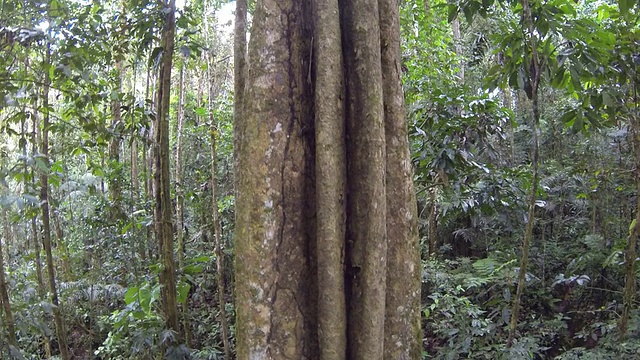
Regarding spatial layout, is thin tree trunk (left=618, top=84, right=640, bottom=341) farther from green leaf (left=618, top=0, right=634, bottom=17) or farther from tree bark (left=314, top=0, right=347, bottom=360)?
tree bark (left=314, top=0, right=347, bottom=360)

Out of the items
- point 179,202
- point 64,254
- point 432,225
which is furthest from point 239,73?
point 64,254

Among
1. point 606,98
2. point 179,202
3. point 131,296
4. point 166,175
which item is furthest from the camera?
point 179,202

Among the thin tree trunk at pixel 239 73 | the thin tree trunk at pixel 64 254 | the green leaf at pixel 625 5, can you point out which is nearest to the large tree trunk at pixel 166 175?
the thin tree trunk at pixel 239 73

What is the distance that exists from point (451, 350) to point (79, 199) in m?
5.03

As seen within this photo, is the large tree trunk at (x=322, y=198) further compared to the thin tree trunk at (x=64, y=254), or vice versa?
the thin tree trunk at (x=64, y=254)

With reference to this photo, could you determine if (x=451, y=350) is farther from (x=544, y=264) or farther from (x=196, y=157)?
(x=196, y=157)

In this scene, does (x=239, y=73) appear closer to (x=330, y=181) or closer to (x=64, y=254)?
(x=330, y=181)

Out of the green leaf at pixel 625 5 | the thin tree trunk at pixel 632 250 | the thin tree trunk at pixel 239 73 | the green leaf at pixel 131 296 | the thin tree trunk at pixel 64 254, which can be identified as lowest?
the thin tree trunk at pixel 64 254

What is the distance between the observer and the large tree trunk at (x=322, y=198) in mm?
1707

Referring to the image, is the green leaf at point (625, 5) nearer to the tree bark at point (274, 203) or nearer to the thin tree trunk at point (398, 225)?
the thin tree trunk at point (398, 225)

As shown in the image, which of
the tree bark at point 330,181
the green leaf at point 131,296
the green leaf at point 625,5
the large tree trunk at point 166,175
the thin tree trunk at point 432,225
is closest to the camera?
the tree bark at point 330,181

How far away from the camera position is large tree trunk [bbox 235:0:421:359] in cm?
171

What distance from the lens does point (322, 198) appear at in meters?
1.71

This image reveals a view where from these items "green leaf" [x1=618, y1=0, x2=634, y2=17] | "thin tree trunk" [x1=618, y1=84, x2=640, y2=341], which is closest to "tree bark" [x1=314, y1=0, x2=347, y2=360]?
"green leaf" [x1=618, y1=0, x2=634, y2=17]
